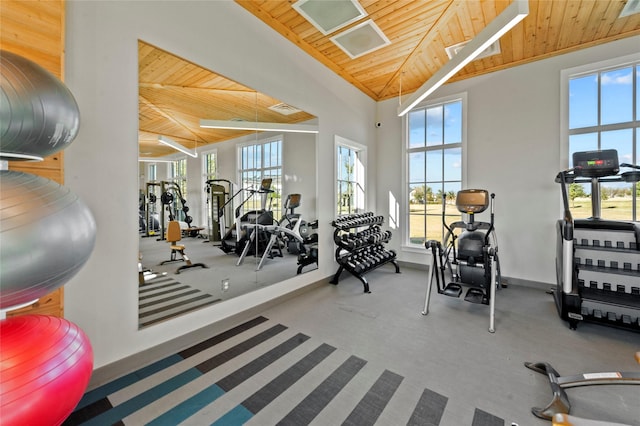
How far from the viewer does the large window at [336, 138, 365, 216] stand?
4812 millimetres

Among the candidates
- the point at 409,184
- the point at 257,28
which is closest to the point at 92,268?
the point at 257,28

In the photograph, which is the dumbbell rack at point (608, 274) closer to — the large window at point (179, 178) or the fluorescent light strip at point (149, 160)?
the large window at point (179, 178)

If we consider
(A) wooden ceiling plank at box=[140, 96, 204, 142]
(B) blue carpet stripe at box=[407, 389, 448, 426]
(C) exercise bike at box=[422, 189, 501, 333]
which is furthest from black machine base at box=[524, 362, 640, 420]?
(A) wooden ceiling plank at box=[140, 96, 204, 142]

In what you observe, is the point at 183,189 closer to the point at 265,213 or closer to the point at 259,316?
the point at 265,213

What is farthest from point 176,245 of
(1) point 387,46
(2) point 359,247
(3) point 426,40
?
(3) point 426,40

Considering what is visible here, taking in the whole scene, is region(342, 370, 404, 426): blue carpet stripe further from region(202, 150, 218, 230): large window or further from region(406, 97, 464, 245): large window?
region(406, 97, 464, 245): large window

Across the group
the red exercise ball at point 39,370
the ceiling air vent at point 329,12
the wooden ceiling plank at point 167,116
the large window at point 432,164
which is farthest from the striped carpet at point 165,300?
the large window at point 432,164

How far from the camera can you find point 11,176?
1.10 meters

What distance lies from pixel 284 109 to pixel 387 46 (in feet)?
6.15

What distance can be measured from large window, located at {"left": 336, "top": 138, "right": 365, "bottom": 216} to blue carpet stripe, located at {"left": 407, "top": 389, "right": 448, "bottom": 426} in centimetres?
317

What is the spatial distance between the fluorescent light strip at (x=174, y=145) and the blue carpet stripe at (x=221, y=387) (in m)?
2.24

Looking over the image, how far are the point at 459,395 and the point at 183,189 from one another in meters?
3.17

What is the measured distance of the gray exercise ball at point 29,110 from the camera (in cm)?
103

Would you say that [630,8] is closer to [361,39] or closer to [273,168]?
[361,39]
